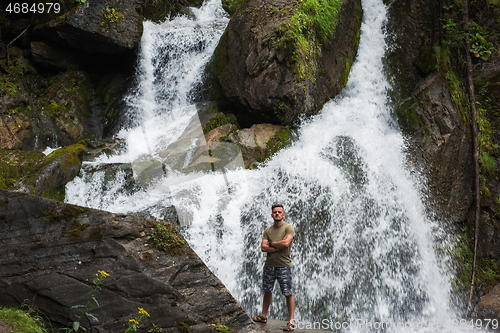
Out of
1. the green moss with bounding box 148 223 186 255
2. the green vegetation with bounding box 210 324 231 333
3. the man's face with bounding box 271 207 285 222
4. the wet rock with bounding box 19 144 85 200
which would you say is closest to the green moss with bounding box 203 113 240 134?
the wet rock with bounding box 19 144 85 200

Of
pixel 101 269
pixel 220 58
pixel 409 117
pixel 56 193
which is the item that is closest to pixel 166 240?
pixel 101 269

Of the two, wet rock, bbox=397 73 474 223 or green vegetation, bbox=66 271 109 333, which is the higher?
wet rock, bbox=397 73 474 223

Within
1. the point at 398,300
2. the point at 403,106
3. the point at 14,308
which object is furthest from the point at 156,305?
the point at 403,106

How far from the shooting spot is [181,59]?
1047cm

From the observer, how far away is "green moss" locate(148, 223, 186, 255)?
12.2 ft

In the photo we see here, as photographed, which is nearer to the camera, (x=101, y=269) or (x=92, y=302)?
(x=92, y=302)

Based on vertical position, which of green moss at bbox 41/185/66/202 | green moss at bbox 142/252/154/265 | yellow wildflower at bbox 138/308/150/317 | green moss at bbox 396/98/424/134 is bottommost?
yellow wildflower at bbox 138/308/150/317

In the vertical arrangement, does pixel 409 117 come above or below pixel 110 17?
below

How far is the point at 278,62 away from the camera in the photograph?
27.0 ft

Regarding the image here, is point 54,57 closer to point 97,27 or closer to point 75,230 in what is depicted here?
point 97,27

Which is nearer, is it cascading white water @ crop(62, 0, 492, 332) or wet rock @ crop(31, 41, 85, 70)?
cascading white water @ crop(62, 0, 492, 332)

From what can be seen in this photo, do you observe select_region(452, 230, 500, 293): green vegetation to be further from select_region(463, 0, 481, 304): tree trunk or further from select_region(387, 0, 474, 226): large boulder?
select_region(387, 0, 474, 226): large boulder

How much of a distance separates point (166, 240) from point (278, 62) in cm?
585

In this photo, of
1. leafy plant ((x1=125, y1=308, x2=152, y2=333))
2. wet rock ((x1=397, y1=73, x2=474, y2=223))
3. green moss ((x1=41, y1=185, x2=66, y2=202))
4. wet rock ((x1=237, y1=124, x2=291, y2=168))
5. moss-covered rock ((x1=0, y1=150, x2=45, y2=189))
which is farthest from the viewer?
wet rock ((x1=397, y1=73, x2=474, y2=223))
